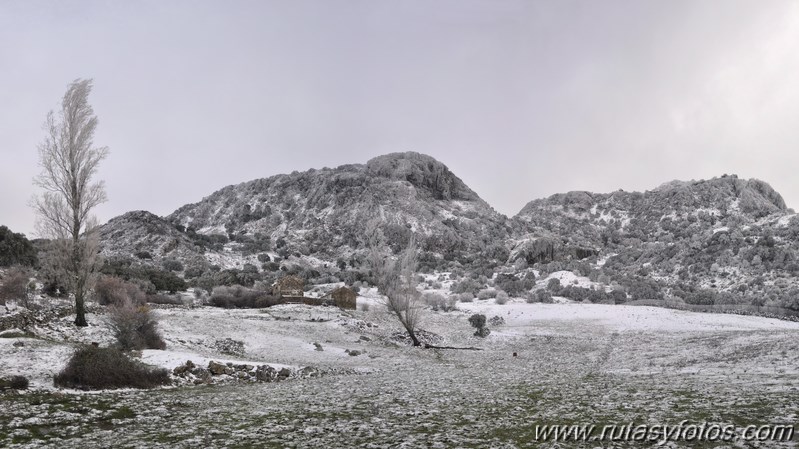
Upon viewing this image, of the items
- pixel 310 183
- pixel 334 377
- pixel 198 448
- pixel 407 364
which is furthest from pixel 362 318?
pixel 310 183

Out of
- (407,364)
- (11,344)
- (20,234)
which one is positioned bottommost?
(407,364)

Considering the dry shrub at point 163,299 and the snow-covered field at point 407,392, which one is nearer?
the snow-covered field at point 407,392

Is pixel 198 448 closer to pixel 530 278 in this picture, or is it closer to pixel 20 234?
pixel 20 234

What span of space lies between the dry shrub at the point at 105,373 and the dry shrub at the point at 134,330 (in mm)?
5167

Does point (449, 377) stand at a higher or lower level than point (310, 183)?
lower

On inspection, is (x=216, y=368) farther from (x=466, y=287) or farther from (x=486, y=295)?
(x=466, y=287)

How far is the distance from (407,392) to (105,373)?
10.1 metres

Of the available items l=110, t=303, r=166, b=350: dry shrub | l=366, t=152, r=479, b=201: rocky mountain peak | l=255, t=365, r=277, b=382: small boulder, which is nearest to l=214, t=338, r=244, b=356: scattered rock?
l=110, t=303, r=166, b=350: dry shrub

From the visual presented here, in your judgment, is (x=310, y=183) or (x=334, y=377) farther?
(x=310, y=183)

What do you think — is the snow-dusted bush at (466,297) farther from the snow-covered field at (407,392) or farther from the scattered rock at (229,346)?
the scattered rock at (229,346)

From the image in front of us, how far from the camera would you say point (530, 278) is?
241 ft

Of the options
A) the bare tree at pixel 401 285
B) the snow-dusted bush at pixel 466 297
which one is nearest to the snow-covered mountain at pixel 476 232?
the snow-dusted bush at pixel 466 297

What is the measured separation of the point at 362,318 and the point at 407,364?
59.0 ft

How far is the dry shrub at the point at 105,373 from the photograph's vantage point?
15141mm
